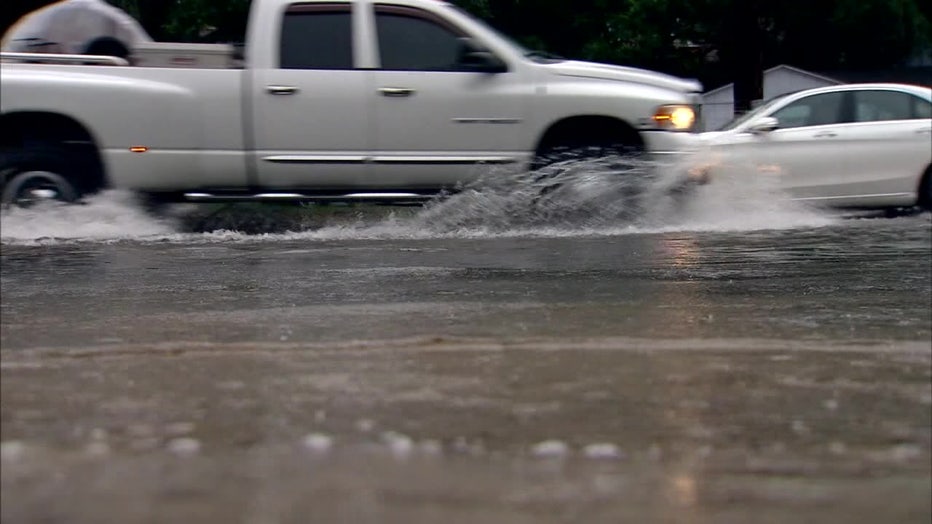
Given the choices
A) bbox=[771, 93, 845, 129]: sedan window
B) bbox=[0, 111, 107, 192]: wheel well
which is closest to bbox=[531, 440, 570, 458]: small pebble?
bbox=[0, 111, 107, 192]: wheel well

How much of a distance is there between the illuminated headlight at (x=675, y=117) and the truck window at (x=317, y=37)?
2.38 meters

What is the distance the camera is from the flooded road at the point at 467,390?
11.1 ft

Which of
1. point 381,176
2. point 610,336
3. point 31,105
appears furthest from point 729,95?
point 610,336

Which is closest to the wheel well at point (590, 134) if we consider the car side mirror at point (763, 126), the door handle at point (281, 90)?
the door handle at point (281, 90)

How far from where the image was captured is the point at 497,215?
901 centimetres

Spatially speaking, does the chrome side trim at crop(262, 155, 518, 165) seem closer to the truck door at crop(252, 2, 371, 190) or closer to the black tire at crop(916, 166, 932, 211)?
the truck door at crop(252, 2, 371, 190)

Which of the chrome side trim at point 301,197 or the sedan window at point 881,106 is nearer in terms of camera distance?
the chrome side trim at point 301,197

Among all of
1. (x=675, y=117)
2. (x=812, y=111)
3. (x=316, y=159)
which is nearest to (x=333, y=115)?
(x=316, y=159)

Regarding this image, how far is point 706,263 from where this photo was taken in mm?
7473

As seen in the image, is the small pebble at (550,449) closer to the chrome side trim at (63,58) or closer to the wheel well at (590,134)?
the wheel well at (590,134)

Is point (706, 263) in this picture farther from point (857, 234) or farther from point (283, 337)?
point (283, 337)

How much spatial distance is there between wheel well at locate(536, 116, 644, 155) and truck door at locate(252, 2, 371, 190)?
1405mm

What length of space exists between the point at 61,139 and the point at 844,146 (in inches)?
274

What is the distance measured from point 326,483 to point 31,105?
5810 mm
